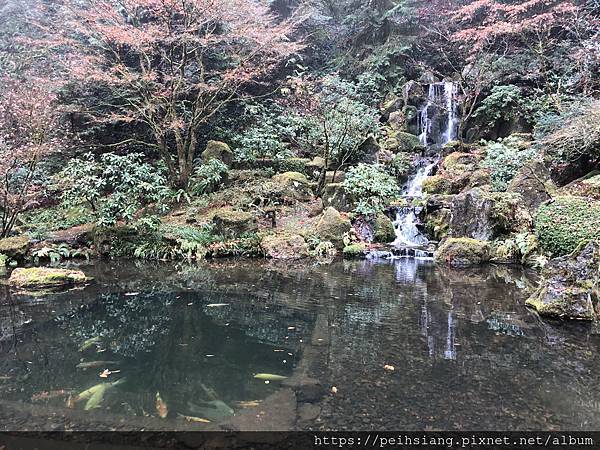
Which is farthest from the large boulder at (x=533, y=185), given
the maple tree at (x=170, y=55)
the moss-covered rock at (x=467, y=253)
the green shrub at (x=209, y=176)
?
the green shrub at (x=209, y=176)

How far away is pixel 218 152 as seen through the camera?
15391 millimetres

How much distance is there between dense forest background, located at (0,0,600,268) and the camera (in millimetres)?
11688

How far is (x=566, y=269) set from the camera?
16.8 feet

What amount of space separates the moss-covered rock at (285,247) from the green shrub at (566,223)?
572 cm

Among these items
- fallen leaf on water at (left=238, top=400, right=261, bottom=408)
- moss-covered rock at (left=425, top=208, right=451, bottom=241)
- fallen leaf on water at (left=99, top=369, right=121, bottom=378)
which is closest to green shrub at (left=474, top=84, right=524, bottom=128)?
moss-covered rock at (left=425, top=208, right=451, bottom=241)

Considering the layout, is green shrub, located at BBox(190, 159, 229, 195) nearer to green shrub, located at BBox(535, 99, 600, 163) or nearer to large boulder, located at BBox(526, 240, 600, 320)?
green shrub, located at BBox(535, 99, 600, 163)

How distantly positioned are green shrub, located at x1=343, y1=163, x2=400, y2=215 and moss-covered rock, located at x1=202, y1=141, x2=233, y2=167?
508 centimetres

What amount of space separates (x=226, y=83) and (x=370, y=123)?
559 cm

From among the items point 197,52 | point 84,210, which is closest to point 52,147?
point 84,210

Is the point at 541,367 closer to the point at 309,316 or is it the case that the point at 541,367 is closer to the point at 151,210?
the point at 309,316

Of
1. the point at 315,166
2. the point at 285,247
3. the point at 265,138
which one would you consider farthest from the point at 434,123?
the point at 285,247

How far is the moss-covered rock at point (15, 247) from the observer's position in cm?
1005

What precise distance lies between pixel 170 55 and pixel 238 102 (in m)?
4.12

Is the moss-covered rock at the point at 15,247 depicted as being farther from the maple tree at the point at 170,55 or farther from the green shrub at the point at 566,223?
the green shrub at the point at 566,223
